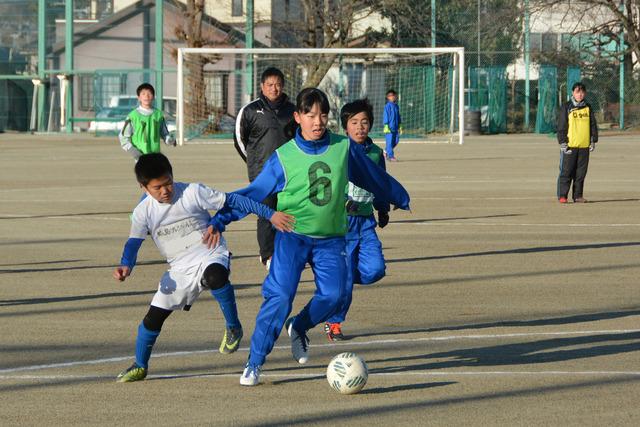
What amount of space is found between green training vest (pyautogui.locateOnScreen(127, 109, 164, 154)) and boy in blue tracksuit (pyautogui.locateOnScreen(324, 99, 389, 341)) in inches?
286

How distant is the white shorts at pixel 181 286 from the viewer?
7668 millimetres

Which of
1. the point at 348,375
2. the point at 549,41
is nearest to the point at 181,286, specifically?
the point at 348,375

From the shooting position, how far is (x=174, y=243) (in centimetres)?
784

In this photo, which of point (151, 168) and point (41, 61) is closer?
point (151, 168)

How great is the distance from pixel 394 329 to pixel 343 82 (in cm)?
4171

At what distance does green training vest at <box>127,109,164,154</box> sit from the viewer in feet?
53.9

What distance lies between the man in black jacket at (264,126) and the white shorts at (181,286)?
396cm

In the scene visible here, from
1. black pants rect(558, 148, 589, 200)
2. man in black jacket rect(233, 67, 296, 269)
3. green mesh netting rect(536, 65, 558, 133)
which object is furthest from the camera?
green mesh netting rect(536, 65, 558, 133)

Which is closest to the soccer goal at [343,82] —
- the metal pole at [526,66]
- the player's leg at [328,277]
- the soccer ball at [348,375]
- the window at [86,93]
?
the metal pole at [526,66]

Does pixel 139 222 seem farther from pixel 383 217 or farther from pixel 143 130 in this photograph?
pixel 143 130

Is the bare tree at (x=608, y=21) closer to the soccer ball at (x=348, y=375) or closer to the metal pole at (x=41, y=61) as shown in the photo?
the metal pole at (x=41, y=61)

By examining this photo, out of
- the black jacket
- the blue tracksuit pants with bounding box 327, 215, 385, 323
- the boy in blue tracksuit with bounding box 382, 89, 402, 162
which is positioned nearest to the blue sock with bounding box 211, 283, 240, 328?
the blue tracksuit pants with bounding box 327, 215, 385, 323

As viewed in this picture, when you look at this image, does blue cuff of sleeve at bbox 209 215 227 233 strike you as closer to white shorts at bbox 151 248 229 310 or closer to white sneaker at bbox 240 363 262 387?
white shorts at bbox 151 248 229 310

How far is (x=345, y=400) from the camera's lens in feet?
23.4
